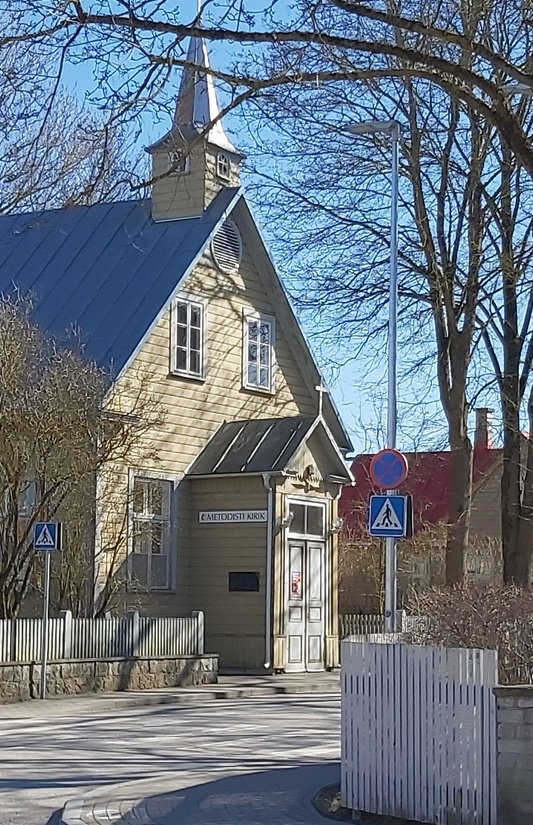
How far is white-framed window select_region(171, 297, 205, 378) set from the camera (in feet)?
93.9

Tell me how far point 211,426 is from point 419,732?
1969 cm

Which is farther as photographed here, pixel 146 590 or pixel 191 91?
pixel 146 590

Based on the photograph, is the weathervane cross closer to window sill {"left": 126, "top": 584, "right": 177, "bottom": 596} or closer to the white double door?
the white double door

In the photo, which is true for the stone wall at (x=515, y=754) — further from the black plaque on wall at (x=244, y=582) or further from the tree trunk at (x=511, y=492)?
the black plaque on wall at (x=244, y=582)

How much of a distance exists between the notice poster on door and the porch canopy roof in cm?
230

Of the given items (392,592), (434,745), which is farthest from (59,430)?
(434,745)

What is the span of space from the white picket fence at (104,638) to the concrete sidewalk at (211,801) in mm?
9243

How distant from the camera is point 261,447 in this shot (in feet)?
94.0

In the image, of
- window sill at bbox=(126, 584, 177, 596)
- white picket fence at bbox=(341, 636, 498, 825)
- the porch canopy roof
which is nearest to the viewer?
white picket fence at bbox=(341, 636, 498, 825)

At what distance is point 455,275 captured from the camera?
81.0ft

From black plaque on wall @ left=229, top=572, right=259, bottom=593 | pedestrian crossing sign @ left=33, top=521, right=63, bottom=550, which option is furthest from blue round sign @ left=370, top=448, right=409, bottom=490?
black plaque on wall @ left=229, top=572, right=259, bottom=593

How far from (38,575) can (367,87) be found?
34.7 feet

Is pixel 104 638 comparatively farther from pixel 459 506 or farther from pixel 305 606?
pixel 459 506

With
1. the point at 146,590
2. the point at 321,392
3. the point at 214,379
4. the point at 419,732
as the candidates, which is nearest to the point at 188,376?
the point at 214,379
